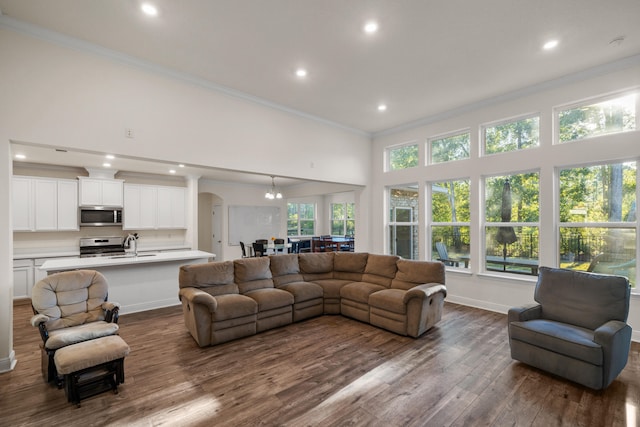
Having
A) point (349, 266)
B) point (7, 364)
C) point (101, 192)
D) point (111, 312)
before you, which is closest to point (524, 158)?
point (349, 266)

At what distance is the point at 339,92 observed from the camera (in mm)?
4434

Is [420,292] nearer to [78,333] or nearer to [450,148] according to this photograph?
[450,148]

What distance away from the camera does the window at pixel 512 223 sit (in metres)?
4.47

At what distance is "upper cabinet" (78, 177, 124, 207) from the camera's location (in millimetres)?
A: 6368

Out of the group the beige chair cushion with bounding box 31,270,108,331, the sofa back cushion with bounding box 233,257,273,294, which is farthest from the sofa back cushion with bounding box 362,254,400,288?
the beige chair cushion with bounding box 31,270,108,331

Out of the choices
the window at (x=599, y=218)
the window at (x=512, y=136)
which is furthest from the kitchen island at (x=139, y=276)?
the window at (x=599, y=218)

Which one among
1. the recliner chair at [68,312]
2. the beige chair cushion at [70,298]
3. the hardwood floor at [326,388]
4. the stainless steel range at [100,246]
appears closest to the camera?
the hardwood floor at [326,388]

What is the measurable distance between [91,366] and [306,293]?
2593 mm

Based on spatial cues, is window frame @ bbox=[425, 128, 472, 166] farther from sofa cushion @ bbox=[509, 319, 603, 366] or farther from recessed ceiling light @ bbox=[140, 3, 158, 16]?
recessed ceiling light @ bbox=[140, 3, 158, 16]

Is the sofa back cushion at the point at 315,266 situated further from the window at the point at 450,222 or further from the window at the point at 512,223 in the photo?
the window at the point at 512,223

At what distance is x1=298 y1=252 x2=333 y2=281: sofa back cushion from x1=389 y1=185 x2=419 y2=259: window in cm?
188

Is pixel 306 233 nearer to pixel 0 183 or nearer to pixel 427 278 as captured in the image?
pixel 427 278

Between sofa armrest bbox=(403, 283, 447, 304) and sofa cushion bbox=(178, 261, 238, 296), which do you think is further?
sofa cushion bbox=(178, 261, 238, 296)

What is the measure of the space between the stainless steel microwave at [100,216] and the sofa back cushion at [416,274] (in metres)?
6.37
